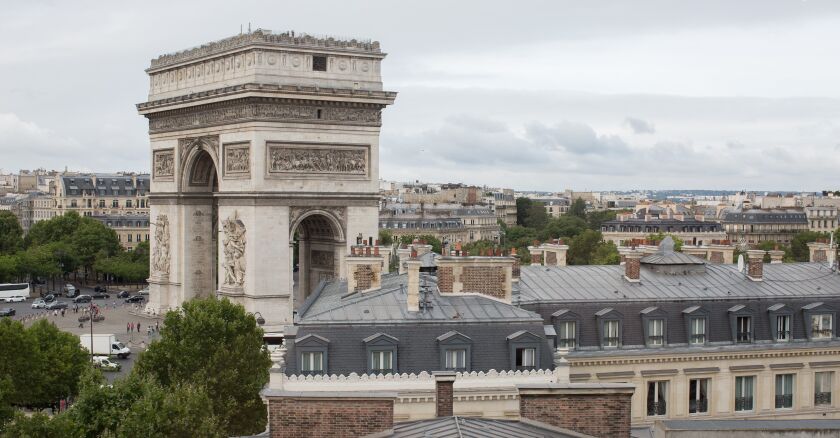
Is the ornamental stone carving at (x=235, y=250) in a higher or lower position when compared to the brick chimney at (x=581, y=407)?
higher

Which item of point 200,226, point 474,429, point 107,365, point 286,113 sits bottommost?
point 107,365

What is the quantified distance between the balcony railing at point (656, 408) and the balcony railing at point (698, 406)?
67 cm

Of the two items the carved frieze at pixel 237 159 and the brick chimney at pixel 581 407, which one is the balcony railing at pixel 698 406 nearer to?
the brick chimney at pixel 581 407

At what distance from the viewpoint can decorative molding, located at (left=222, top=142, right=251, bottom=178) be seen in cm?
5809

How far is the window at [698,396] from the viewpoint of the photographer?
28.5 metres

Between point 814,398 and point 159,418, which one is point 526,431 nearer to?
point 159,418

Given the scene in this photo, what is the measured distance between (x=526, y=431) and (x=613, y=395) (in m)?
1.47

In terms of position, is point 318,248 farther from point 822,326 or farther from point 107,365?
point 822,326

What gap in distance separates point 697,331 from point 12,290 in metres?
78.9

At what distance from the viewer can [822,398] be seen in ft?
97.5

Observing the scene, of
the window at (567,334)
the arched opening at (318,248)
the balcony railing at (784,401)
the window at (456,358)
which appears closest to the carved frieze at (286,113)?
the arched opening at (318,248)

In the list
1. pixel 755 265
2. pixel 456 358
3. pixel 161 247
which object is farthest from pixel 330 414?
pixel 161 247

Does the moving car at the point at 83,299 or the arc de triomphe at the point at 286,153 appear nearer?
the arc de triomphe at the point at 286,153

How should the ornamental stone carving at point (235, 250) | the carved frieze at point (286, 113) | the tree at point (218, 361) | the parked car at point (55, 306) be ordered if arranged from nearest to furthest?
the tree at point (218, 361)
the carved frieze at point (286, 113)
the ornamental stone carving at point (235, 250)
the parked car at point (55, 306)
